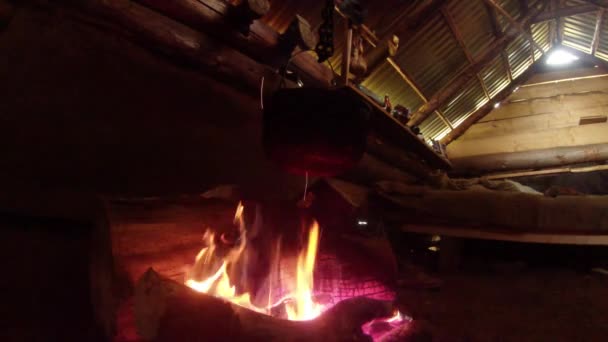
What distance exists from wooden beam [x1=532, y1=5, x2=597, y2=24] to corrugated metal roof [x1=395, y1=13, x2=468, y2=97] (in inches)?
60.3

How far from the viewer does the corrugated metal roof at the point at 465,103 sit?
6988 millimetres

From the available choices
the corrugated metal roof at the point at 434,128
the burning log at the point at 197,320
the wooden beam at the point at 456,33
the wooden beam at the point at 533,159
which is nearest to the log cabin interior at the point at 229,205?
the burning log at the point at 197,320

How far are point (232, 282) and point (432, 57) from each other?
202 inches

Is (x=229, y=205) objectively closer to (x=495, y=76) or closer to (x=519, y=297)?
(x=519, y=297)

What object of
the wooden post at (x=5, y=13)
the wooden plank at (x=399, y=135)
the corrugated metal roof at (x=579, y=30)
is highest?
the corrugated metal roof at (x=579, y=30)

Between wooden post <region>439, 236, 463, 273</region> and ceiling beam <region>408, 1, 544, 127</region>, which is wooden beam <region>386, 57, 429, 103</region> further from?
wooden post <region>439, 236, 463, 273</region>

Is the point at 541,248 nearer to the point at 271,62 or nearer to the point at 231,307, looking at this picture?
the point at 271,62

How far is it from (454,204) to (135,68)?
11.5 ft

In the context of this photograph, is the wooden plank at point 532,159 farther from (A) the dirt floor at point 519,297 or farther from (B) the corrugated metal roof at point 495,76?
(A) the dirt floor at point 519,297

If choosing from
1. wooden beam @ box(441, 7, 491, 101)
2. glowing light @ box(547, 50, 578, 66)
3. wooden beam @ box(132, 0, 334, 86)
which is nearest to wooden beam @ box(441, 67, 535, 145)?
glowing light @ box(547, 50, 578, 66)

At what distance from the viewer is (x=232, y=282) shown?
200 cm

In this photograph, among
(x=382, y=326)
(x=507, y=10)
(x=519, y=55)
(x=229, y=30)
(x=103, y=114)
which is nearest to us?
(x=103, y=114)

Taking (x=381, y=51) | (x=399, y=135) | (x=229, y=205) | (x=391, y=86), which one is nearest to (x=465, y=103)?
(x=391, y=86)

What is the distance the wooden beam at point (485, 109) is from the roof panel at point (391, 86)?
2.17 meters
